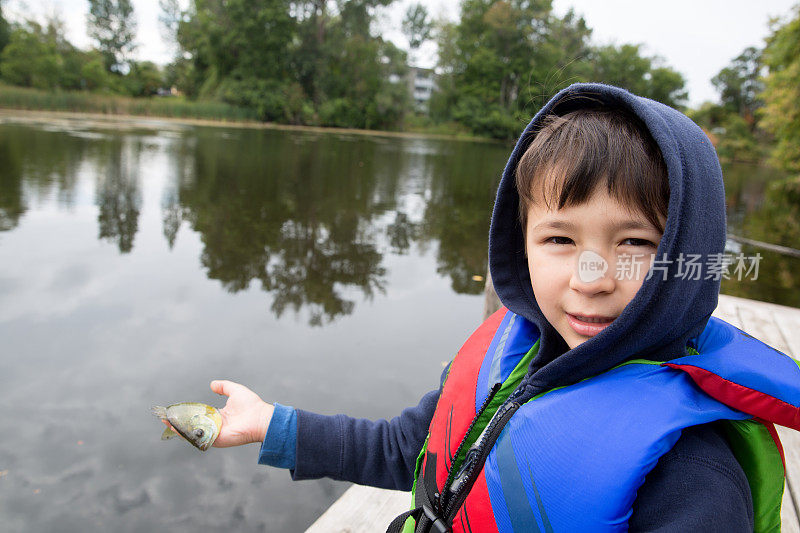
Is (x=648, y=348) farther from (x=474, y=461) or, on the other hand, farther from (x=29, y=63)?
(x=29, y=63)

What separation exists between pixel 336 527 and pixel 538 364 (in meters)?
1.19

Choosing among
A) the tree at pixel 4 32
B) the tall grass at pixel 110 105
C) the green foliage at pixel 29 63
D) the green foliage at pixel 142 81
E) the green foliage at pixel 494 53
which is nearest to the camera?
the tall grass at pixel 110 105

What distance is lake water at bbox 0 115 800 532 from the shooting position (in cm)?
265

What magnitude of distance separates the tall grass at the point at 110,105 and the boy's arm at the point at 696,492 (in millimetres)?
34507

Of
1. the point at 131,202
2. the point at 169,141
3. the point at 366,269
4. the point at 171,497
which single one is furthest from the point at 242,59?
the point at 171,497

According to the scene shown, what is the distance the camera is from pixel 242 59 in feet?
126

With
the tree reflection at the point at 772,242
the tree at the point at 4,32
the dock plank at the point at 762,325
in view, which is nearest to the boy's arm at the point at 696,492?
the dock plank at the point at 762,325

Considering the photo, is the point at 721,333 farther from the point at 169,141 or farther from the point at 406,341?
the point at 169,141

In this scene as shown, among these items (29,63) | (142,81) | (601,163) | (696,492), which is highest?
(142,81)

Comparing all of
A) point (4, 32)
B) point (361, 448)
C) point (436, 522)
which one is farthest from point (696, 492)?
point (4, 32)

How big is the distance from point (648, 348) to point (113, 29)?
62.1 meters

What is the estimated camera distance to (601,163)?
1.04 metres

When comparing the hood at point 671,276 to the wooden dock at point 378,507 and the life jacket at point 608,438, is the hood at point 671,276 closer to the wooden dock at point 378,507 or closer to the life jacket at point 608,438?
the life jacket at point 608,438

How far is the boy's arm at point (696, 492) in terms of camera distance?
0.78m
